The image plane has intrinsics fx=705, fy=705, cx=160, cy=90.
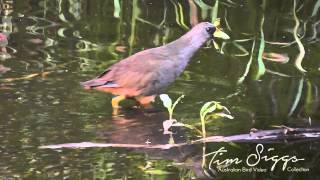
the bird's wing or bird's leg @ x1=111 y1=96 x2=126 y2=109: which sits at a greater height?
the bird's wing

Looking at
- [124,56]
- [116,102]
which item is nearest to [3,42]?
[124,56]

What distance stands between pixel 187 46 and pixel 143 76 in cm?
34

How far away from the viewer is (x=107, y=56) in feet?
14.8

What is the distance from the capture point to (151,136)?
3242 mm

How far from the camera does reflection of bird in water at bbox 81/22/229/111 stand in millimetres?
3572

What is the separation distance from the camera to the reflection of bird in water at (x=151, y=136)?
9.60ft

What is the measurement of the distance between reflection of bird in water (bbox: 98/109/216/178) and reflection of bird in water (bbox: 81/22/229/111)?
10 centimetres

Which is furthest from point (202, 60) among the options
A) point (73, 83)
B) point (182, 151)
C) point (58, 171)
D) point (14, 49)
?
point (58, 171)

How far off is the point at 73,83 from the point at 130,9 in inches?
91.0

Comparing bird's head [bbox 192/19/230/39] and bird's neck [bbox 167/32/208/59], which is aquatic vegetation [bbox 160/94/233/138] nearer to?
bird's neck [bbox 167/32/208/59]

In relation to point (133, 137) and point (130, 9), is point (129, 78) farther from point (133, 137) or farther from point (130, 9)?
point (130, 9)

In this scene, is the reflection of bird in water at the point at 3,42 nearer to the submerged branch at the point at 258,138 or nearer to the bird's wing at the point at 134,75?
the bird's wing at the point at 134,75

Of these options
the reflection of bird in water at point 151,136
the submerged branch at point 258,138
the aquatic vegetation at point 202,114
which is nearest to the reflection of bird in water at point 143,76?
the reflection of bird in water at point 151,136

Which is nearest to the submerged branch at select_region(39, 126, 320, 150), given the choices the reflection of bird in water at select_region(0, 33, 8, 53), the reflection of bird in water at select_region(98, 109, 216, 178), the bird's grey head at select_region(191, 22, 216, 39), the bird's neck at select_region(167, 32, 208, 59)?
the reflection of bird in water at select_region(98, 109, 216, 178)
